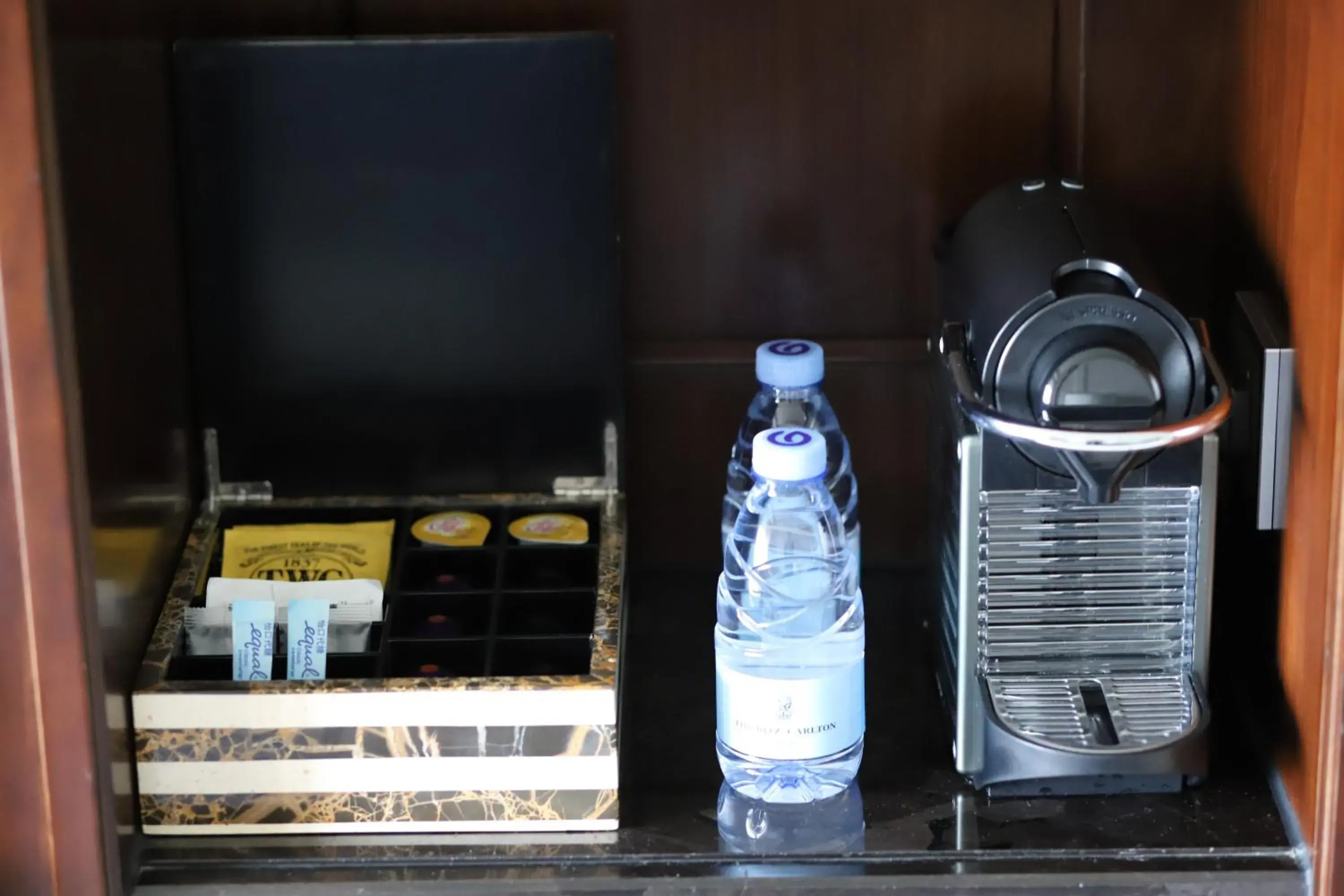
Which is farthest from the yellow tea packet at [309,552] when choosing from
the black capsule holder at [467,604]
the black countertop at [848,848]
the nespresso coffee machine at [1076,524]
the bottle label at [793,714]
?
the nespresso coffee machine at [1076,524]

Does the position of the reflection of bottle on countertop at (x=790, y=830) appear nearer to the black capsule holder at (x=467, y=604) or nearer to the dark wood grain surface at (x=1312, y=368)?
the black capsule holder at (x=467, y=604)

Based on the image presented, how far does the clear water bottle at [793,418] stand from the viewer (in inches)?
49.3

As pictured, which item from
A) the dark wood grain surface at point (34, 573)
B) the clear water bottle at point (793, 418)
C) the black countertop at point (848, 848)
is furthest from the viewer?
the clear water bottle at point (793, 418)

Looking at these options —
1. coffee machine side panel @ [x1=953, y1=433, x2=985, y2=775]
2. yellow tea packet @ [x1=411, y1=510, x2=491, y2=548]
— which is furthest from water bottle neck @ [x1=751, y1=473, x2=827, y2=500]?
yellow tea packet @ [x1=411, y1=510, x2=491, y2=548]

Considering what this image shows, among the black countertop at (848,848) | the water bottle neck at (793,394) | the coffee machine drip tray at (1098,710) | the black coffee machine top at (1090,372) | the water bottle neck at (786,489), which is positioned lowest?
the black countertop at (848,848)

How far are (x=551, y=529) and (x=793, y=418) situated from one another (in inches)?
8.6

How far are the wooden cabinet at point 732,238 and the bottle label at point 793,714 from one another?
29 cm

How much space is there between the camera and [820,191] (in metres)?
1.39

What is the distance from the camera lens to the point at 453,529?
1287 millimetres

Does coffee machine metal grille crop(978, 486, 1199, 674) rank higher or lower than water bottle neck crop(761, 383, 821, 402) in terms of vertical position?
lower

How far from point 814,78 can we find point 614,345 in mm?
269

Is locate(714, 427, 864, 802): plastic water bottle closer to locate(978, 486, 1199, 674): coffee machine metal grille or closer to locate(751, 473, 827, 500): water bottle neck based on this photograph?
locate(751, 473, 827, 500): water bottle neck

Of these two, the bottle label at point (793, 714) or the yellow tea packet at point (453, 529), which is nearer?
the bottle label at point (793, 714)

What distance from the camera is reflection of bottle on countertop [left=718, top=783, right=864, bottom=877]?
104 centimetres
